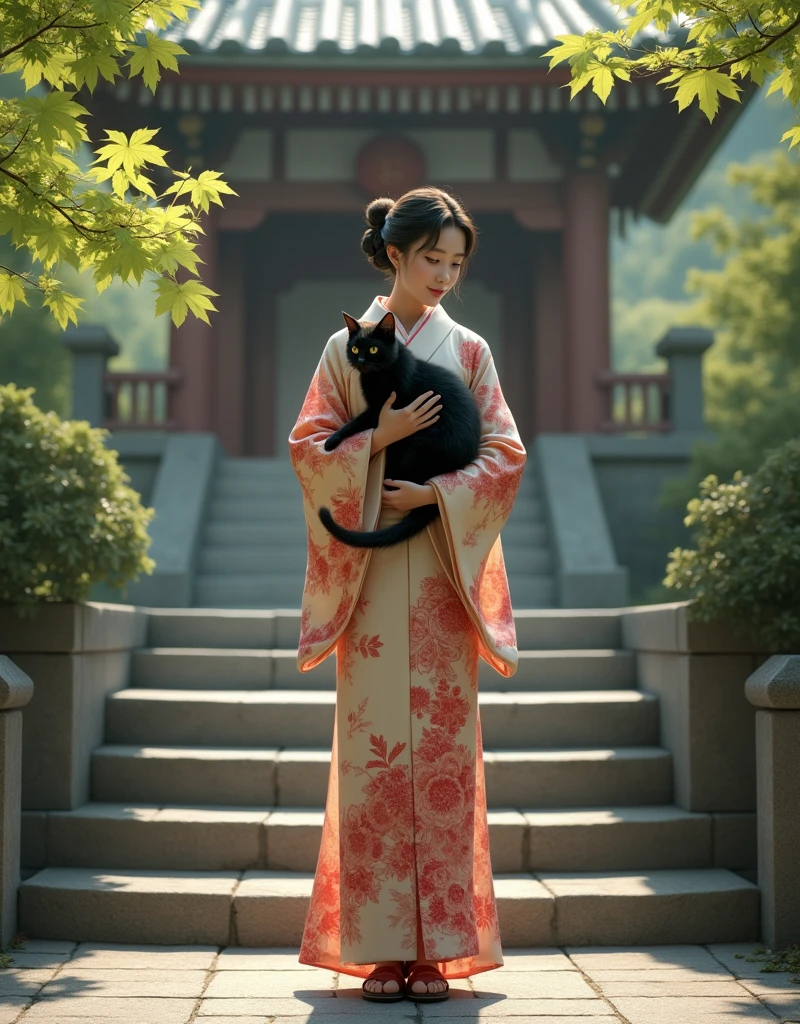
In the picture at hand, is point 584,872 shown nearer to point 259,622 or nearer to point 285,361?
point 259,622


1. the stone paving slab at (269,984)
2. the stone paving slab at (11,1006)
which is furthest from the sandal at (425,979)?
the stone paving slab at (11,1006)

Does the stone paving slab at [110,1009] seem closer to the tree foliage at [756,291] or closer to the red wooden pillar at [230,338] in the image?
the red wooden pillar at [230,338]

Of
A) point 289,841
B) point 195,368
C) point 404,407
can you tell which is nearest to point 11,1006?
point 289,841

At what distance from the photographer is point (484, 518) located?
354 centimetres

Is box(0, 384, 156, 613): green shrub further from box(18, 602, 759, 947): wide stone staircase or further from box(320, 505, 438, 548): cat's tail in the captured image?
box(320, 505, 438, 548): cat's tail

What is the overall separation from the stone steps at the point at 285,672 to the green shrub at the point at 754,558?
3.38 feet

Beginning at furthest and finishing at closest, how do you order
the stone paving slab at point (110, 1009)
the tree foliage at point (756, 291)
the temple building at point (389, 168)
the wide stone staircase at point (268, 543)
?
the tree foliage at point (756, 291) < the temple building at point (389, 168) < the wide stone staircase at point (268, 543) < the stone paving slab at point (110, 1009)

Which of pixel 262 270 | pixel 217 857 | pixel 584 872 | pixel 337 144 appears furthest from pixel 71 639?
pixel 262 270

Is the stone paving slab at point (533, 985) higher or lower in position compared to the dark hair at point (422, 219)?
lower

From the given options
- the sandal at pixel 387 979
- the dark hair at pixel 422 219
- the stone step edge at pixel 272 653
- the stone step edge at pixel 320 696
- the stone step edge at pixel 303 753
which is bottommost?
the sandal at pixel 387 979

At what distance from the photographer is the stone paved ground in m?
3.30

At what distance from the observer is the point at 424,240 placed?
358 cm

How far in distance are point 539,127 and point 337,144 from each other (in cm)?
193

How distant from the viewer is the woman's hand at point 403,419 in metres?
3.46
